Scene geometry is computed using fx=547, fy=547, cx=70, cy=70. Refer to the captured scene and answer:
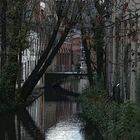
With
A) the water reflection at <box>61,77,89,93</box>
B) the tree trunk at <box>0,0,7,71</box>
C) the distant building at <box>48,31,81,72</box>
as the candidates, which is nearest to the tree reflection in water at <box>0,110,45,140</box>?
the tree trunk at <box>0,0,7,71</box>

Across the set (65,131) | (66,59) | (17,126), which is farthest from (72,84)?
(65,131)

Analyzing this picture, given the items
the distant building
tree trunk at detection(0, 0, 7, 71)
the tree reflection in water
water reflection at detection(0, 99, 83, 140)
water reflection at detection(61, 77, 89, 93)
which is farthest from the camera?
the distant building

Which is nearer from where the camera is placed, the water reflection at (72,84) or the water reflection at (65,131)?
the water reflection at (65,131)

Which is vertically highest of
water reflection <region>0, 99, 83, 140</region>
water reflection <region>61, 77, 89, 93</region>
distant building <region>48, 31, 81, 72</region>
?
distant building <region>48, 31, 81, 72</region>

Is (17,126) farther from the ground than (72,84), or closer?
closer

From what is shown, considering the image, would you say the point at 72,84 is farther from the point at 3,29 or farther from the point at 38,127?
the point at 38,127

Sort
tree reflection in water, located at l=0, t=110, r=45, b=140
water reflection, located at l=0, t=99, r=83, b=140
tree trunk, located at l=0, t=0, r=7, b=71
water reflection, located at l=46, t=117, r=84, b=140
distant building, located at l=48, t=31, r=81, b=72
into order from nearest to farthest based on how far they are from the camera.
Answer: water reflection, located at l=46, t=117, r=84, b=140, tree reflection in water, located at l=0, t=110, r=45, b=140, water reflection, located at l=0, t=99, r=83, b=140, tree trunk, located at l=0, t=0, r=7, b=71, distant building, located at l=48, t=31, r=81, b=72

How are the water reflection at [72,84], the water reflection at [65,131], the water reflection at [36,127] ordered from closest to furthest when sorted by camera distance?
the water reflection at [65,131], the water reflection at [36,127], the water reflection at [72,84]

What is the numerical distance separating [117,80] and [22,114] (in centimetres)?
653

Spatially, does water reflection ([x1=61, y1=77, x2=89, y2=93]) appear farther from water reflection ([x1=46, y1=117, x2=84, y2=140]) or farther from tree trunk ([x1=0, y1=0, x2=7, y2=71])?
water reflection ([x1=46, y1=117, x2=84, y2=140])

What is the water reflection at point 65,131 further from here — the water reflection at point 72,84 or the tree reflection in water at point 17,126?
the water reflection at point 72,84

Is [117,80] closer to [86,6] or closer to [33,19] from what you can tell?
[86,6]

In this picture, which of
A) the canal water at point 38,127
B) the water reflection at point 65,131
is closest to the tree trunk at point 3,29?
the canal water at point 38,127

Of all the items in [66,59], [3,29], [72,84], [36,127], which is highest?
[3,29]
